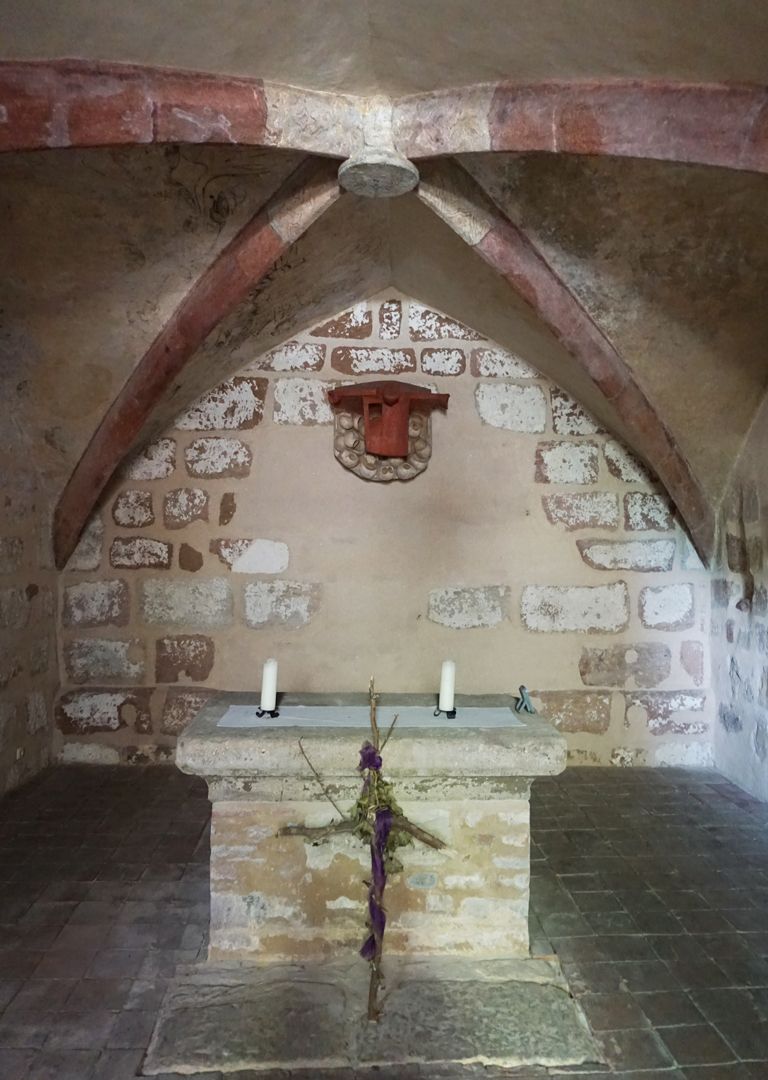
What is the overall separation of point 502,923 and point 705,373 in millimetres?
2496

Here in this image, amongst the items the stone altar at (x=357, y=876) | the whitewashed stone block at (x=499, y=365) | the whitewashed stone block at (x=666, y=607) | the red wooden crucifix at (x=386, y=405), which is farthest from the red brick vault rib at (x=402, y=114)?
the whitewashed stone block at (x=666, y=607)

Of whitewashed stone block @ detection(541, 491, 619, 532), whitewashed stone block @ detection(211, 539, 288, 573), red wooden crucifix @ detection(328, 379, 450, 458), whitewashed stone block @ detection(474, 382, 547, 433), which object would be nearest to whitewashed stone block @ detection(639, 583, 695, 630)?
whitewashed stone block @ detection(541, 491, 619, 532)

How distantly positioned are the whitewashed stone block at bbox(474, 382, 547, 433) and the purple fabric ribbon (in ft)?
8.58

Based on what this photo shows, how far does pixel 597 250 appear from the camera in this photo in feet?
9.05

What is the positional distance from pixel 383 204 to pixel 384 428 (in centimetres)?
108

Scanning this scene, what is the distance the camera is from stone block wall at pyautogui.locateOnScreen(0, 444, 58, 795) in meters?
3.32

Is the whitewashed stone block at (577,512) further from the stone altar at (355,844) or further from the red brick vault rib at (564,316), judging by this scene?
the stone altar at (355,844)

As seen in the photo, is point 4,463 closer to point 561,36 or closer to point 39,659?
point 39,659

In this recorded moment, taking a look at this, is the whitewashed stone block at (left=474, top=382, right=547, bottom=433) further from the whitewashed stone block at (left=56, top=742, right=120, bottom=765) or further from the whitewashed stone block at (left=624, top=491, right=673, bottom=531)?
the whitewashed stone block at (left=56, top=742, right=120, bottom=765)

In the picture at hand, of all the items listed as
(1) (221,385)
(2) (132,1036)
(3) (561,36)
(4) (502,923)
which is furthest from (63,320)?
(4) (502,923)

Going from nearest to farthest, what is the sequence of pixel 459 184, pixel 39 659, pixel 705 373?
pixel 459 184, pixel 705 373, pixel 39 659

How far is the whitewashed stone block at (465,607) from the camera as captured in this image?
386 cm

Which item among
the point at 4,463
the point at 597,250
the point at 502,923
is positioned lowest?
the point at 502,923

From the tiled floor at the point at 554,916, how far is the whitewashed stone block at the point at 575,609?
33.9 inches
